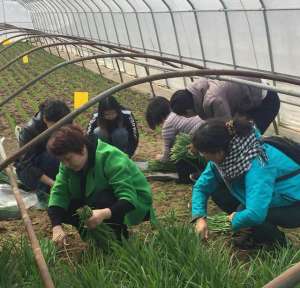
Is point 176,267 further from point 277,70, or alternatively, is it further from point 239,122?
point 277,70

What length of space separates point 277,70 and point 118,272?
16.2 feet

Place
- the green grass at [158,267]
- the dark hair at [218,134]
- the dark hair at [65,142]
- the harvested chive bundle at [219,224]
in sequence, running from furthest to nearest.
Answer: the harvested chive bundle at [219,224] < the dark hair at [218,134] < the dark hair at [65,142] < the green grass at [158,267]

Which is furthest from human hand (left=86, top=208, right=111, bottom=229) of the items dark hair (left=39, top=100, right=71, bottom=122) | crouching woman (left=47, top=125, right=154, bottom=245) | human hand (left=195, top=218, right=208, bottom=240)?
dark hair (left=39, top=100, right=71, bottom=122)

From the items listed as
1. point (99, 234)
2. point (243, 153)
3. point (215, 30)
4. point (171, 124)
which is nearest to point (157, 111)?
point (171, 124)

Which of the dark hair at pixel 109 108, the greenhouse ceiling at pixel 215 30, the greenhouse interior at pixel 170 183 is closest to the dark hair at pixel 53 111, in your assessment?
the greenhouse interior at pixel 170 183

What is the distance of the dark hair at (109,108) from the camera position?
13.9 ft

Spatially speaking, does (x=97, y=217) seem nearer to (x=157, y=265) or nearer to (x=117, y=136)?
(x=157, y=265)

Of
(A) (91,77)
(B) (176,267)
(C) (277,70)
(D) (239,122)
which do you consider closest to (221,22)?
(C) (277,70)

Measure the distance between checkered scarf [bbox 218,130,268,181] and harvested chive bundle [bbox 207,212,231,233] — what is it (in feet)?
1.63

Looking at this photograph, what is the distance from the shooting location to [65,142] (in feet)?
8.49

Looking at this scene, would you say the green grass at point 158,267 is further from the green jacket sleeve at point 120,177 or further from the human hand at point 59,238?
the green jacket sleeve at point 120,177

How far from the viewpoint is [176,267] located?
92.7 inches

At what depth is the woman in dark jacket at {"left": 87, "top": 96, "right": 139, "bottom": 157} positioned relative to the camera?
14.3 feet

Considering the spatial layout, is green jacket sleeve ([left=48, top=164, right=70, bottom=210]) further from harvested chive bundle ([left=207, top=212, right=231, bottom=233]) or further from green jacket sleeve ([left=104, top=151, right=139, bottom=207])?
harvested chive bundle ([left=207, top=212, right=231, bottom=233])
